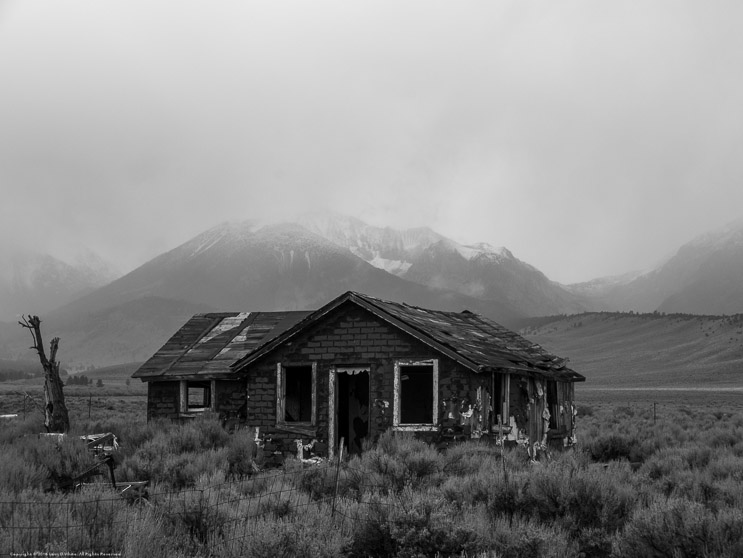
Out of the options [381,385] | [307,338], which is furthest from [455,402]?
[307,338]

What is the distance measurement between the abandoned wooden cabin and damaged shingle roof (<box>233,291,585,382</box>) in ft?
0.10

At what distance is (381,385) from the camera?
18250mm

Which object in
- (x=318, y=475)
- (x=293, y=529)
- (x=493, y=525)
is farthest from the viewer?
(x=318, y=475)

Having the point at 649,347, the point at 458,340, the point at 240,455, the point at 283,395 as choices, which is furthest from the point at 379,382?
the point at 649,347

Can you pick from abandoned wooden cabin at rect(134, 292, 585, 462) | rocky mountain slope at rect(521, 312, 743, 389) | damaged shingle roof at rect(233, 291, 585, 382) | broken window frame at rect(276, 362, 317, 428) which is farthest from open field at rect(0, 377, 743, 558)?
rocky mountain slope at rect(521, 312, 743, 389)

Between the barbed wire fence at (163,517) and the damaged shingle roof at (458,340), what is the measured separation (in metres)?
6.95

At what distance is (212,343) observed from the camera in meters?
24.9

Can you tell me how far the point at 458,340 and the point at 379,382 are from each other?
198 centimetres

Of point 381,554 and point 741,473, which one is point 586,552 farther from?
point 741,473

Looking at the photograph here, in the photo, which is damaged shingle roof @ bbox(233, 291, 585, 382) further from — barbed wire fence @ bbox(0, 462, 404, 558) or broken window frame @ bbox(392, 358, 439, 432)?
barbed wire fence @ bbox(0, 462, 404, 558)

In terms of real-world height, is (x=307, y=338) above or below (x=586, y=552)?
above

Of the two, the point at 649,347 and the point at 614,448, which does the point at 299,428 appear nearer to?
the point at 614,448

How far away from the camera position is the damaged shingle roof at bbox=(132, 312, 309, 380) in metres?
22.8

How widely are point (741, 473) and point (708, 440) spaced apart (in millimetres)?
8369
